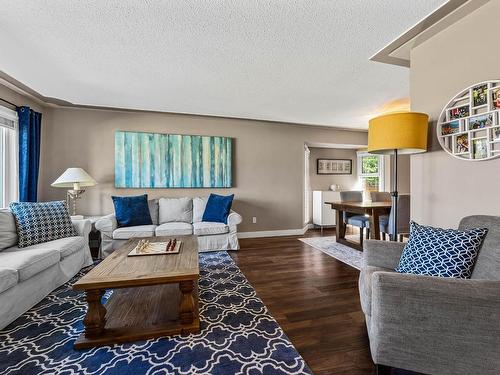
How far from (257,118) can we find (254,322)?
3.68 metres

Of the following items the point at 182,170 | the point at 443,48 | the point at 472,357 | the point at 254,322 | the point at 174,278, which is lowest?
Answer: the point at 254,322

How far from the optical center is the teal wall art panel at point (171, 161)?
4.20m

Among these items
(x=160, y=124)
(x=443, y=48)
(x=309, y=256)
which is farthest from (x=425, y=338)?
(x=160, y=124)

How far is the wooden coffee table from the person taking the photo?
5.41 ft

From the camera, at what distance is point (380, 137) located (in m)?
2.05

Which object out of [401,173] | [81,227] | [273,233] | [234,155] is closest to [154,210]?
[81,227]

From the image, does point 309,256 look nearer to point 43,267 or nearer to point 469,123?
point 469,123

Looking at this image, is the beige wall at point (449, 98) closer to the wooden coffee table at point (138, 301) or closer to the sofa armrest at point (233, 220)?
the wooden coffee table at point (138, 301)

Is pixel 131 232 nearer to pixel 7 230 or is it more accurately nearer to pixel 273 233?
pixel 7 230

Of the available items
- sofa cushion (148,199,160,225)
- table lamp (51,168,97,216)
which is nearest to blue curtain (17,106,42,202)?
table lamp (51,168,97,216)

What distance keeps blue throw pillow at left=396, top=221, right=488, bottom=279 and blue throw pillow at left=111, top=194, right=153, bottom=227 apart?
3.45 meters

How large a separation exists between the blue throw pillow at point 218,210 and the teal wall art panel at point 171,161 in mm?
592

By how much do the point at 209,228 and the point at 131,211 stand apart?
3.99ft

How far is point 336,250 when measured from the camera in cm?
393
